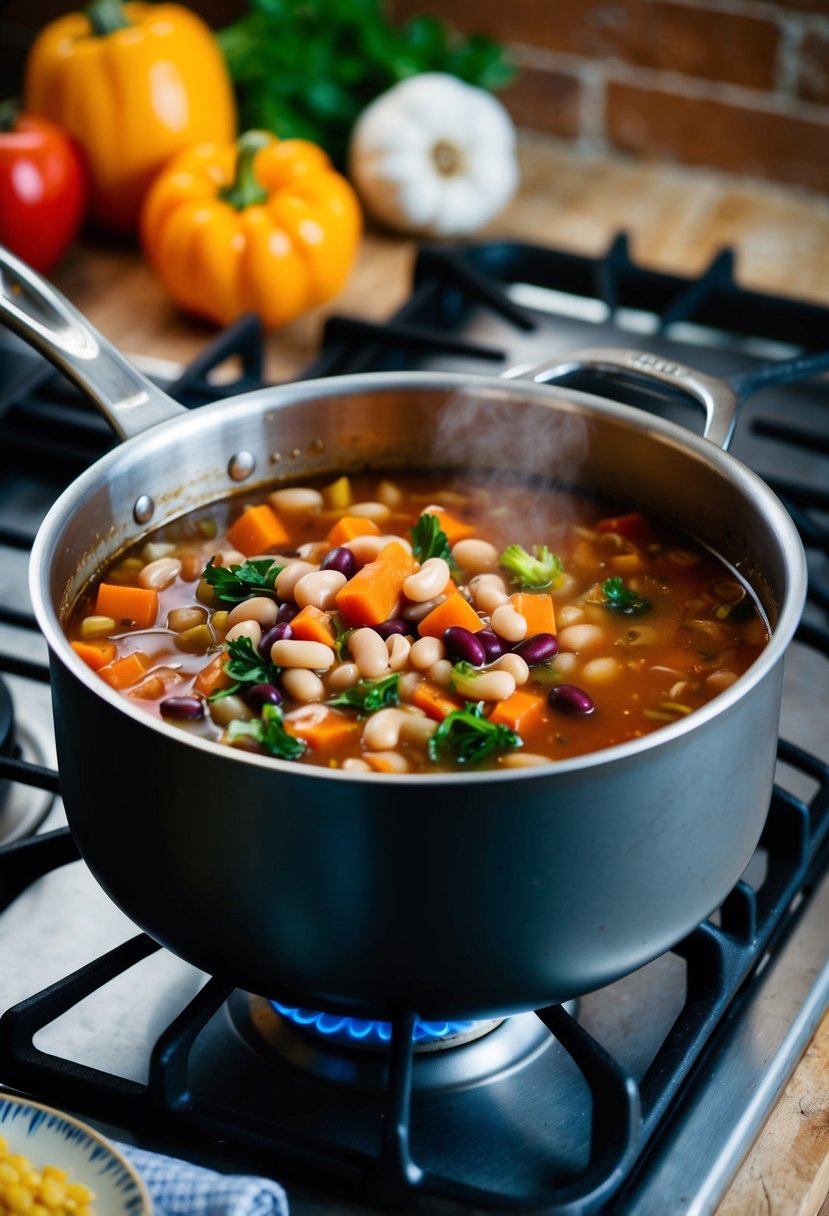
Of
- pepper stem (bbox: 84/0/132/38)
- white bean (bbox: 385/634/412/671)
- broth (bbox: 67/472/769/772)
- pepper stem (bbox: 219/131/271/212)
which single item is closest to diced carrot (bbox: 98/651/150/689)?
broth (bbox: 67/472/769/772)

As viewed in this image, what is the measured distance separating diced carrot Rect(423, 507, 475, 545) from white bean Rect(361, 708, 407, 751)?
317mm

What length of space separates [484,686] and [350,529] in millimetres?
284

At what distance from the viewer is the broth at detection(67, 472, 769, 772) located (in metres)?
1.14

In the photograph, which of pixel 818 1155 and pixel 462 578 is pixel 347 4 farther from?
pixel 818 1155

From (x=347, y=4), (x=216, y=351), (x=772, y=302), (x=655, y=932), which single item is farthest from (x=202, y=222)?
(x=655, y=932)

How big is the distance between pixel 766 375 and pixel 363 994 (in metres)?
0.94

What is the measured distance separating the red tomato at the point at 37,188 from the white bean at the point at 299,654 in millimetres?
1184

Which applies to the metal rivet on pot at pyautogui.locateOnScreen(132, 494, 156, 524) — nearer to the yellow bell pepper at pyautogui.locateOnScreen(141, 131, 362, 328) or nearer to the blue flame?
the blue flame

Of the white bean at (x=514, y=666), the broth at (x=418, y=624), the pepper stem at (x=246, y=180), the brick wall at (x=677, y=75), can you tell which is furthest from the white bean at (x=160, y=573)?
the brick wall at (x=677, y=75)

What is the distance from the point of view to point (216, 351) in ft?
5.95

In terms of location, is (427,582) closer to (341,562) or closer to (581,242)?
(341,562)

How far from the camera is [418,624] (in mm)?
1243

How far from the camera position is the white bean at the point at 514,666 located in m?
1.19

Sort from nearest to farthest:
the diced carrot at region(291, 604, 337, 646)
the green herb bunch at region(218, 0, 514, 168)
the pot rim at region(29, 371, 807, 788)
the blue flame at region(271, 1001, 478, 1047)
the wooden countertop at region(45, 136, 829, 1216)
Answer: the pot rim at region(29, 371, 807, 788) < the blue flame at region(271, 1001, 478, 1047) < the diced carrot at region(291, 604, 337, 646) < the wooden countertop at region(45, 136, 829, 1216) < the green herb bunch at region(218, 0, 514, 168)
